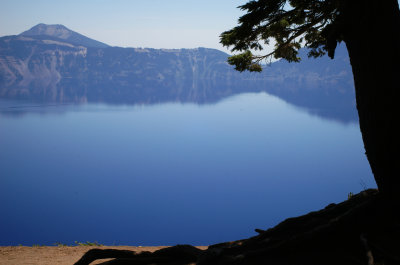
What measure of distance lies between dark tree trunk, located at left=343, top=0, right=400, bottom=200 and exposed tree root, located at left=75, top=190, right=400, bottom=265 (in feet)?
1.38

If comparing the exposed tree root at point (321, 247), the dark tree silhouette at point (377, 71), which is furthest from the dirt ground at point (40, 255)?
the dark tree silhouette at point (377, 71)

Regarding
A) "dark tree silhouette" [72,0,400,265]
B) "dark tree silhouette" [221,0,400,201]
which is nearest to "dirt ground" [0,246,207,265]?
"dark tree silhouette" [72,0,400,265]

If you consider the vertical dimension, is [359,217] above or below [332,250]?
above

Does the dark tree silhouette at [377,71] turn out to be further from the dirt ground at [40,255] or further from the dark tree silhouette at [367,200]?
the dirt ground at [40,255]

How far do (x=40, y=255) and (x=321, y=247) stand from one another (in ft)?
25.1

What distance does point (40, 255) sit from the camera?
27.2ft

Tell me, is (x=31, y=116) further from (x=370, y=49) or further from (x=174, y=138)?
(x=370, y=49)

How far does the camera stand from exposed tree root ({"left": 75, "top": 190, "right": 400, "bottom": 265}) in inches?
150

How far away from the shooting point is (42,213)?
27453mm

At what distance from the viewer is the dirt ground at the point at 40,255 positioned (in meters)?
7.52

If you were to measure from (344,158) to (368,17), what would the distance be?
4369 centimetres

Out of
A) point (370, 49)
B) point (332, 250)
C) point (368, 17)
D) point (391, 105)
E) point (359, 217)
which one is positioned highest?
point (368, 17)

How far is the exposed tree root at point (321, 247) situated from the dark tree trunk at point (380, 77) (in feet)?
1.38

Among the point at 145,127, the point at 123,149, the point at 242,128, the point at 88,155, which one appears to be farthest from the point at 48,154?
the point at 242,128
